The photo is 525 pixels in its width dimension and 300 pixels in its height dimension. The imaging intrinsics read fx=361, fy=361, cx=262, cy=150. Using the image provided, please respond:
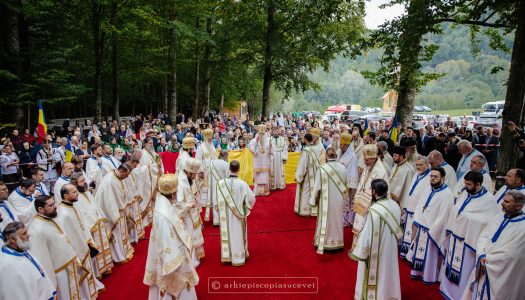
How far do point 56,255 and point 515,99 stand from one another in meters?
9.10

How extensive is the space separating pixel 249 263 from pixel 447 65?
125 meters

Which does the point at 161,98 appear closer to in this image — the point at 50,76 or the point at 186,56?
the point at 186,56

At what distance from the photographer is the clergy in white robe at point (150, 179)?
387 inches

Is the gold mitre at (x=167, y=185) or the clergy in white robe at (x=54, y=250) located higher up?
the gold mitre at (x=167, y=185)

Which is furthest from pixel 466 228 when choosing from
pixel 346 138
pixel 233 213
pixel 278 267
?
pixel 233 213

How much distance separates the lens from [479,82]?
98438 millimetres

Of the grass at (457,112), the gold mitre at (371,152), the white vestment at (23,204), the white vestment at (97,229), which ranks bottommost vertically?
the white vestment at (97,229)

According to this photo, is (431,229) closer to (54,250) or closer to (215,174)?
(215,174)

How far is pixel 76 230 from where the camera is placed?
5945mm

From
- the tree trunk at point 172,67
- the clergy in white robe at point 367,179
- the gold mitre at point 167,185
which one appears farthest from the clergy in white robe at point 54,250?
the tree trunk at point 172,67

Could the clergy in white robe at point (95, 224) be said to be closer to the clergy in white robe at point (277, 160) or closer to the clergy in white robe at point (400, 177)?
the clergy in white robe at point (400, 177)

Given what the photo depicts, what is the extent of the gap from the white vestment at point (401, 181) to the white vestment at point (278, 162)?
19.1 ft

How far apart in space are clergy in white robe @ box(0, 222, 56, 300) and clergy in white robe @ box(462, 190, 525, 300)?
19.0 ft

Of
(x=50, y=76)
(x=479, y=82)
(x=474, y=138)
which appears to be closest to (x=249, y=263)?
(x=474, y=138)
